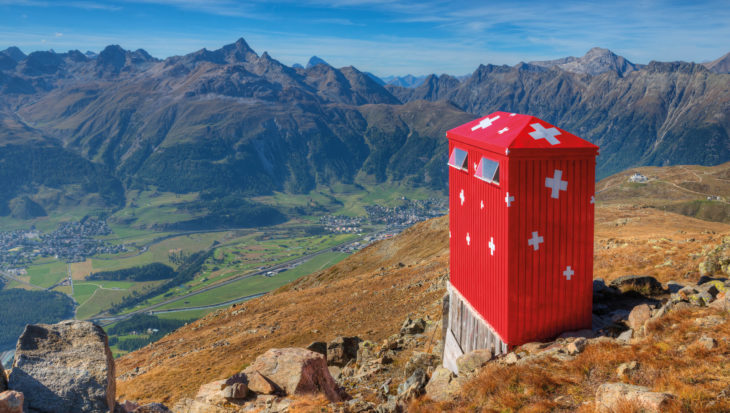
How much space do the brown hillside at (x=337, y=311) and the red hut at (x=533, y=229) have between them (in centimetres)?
920

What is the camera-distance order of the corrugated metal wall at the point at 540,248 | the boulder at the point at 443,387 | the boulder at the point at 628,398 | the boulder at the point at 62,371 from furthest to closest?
1. the corrugated metal wall at the point at 540,248
2. the boulder at the point at 443,387
3. the boulder at the point at 62,371
4. the boulder at the point at 628,398

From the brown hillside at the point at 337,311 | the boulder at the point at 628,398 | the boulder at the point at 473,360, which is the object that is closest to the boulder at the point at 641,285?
the brown hillside at the point at 337,311

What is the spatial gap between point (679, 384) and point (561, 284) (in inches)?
195

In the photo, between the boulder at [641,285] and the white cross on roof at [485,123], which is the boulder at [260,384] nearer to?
the white cross on roof at [485,123]

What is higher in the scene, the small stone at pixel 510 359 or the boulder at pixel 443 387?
the small stone at pixel 510 359

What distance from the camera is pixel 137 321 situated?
164375 mm

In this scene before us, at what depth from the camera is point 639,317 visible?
46.5ft

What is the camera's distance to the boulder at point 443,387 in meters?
12.6

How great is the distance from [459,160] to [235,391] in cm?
1081

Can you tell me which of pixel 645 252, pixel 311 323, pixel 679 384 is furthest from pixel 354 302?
pixel 679 384

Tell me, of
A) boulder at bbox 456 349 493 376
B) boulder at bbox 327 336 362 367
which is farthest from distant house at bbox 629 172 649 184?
boulder at bbox 456 349 493 376

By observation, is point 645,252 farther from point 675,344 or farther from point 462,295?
point 675,344

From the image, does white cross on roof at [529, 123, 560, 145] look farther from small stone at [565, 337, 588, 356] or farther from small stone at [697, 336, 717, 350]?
small stone at [697, 336, 717, 350]

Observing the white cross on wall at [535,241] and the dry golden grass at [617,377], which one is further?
the white cross on wall at [535,241]
